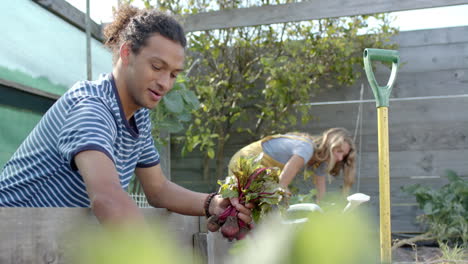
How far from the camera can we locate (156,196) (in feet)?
5.04

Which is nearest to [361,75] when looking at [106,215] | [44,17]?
[44,17]

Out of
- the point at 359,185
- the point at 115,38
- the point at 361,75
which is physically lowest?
the point at 359,185

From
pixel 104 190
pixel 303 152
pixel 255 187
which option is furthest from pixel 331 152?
pixel 104 190

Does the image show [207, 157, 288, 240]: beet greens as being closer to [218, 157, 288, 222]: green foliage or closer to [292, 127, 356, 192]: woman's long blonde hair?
[218, 157, 288, 222]: green foliage

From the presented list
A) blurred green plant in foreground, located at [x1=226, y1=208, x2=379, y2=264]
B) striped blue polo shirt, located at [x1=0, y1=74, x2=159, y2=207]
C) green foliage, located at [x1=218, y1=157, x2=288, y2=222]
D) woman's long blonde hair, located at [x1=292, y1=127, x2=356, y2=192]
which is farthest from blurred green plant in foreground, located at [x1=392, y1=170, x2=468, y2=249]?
blurred green plant in foreground, located at [x1=226, y1=208, x2=379, y2=264]

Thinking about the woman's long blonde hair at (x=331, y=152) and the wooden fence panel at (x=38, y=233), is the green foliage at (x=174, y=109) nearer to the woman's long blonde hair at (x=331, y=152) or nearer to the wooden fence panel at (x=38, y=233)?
the woman's long blonde hair at (x=331, y=152)

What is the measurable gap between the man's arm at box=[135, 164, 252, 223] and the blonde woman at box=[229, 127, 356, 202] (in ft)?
6.47

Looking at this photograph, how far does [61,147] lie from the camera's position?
1112mm

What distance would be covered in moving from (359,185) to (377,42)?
146cm

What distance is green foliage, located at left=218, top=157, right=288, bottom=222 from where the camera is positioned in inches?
43.0

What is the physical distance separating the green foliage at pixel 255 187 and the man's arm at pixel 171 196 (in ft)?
0.37

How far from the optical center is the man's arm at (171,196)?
1.46 metres

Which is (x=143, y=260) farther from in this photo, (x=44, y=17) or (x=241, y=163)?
(x=44, y=17)

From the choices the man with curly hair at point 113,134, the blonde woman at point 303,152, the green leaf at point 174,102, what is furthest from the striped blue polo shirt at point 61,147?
the green leaf at point 174,102
